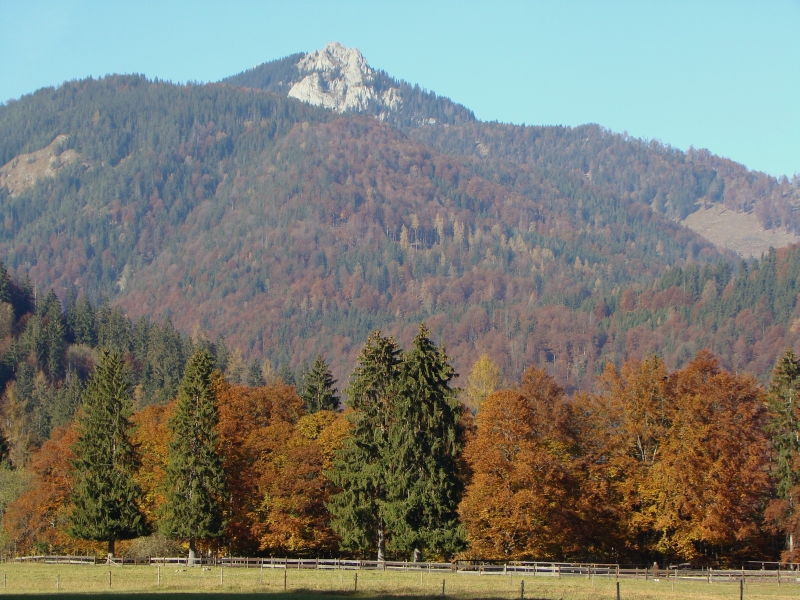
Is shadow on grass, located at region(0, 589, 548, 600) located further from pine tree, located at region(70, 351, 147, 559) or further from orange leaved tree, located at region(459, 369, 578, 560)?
pine tree, located at region(70, 351, 147, 559)

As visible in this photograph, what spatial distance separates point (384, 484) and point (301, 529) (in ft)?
28.0

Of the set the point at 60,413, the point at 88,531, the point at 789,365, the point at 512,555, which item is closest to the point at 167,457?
the point at 88,531

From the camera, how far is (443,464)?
77562mm

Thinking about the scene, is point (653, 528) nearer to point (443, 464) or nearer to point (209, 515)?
point (443, 464)

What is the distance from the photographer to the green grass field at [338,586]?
179 ft

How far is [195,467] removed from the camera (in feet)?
267

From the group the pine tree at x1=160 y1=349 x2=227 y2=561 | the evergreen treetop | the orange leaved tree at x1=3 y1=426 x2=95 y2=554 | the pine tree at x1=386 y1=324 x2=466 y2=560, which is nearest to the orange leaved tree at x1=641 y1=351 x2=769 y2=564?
the evergreen treetop

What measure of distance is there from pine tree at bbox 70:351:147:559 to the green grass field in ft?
38.6

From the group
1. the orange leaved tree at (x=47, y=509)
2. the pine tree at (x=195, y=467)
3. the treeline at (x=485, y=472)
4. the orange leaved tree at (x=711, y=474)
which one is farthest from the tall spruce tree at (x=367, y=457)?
the orange leaved tree at (x=47, y=509)

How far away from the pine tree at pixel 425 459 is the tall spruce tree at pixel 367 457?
142cm

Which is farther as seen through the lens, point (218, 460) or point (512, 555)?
point (218, 460)

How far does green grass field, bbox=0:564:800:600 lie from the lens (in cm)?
5456

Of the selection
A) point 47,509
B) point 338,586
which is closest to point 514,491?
point 338,586

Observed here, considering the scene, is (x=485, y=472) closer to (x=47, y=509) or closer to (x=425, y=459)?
(x=425, y=459)
